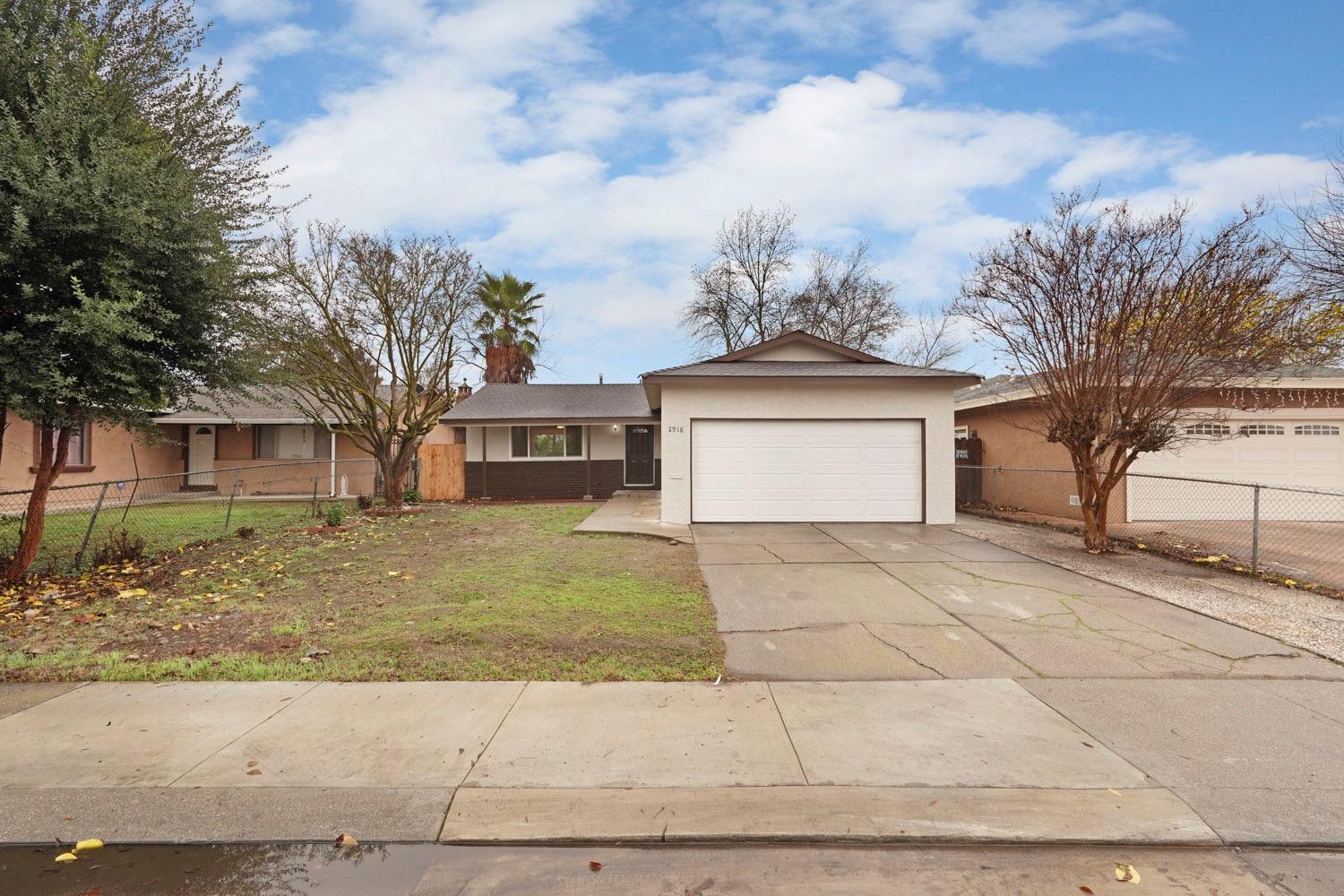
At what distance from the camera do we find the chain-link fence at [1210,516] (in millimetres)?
9383

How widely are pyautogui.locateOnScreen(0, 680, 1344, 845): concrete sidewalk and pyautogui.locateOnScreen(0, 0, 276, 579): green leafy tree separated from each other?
3737 millimetres

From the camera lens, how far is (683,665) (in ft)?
16.2

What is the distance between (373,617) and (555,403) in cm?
1584

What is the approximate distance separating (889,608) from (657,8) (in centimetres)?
1085

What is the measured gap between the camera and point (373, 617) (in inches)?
246

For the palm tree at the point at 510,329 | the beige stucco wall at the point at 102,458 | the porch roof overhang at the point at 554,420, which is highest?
the palm tree at the point at 510,329

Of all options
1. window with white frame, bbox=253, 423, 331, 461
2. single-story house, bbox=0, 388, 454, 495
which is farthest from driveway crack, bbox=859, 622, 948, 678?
window with white frame, bbox=253, 423, 331, 461

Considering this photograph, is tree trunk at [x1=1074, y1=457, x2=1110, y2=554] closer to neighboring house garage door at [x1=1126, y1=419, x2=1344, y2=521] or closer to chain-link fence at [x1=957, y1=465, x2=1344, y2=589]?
chain-link fence at [x1=957, y1=465, x2=1344, y2=589]

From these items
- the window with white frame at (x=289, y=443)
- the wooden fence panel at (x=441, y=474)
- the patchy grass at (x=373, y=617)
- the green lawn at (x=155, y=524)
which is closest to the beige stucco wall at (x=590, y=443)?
the wooden fence panel at (x=441, y=474)

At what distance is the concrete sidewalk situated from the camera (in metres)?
2.97

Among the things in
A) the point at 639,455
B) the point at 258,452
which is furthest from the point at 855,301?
the point at 258,452

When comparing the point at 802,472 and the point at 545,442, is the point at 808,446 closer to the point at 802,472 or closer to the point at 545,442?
the point at 802,472

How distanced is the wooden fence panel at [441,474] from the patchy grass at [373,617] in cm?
1046

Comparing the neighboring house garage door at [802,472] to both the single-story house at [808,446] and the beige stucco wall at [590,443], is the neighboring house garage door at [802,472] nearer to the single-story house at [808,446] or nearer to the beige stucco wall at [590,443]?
the single-story house at [808,446]
